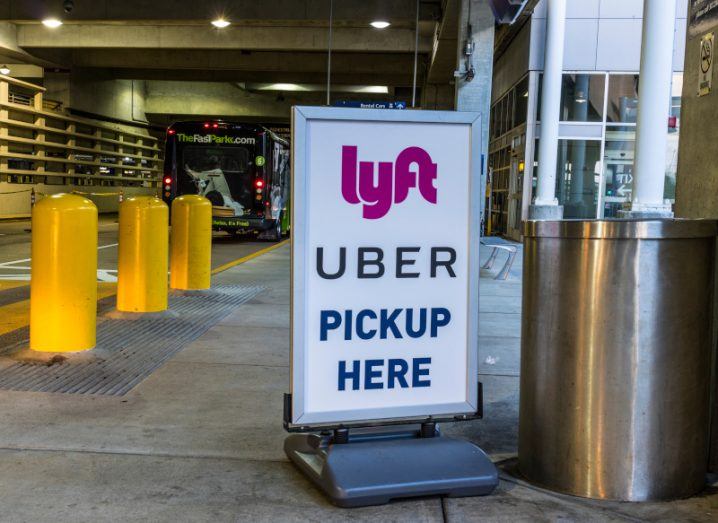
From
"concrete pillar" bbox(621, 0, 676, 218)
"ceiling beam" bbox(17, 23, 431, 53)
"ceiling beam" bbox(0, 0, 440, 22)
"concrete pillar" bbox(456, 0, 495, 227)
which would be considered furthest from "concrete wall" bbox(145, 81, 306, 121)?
"concrete pillar" bbox(621, 0, 676, 218)

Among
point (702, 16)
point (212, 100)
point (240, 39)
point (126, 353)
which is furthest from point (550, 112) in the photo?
point (212, 100)

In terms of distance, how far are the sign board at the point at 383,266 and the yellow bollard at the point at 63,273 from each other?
8.67 ft

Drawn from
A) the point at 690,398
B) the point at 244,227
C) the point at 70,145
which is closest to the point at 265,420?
the point at 690,398

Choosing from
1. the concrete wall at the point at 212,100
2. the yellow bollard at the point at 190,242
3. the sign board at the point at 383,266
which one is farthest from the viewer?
the concrete wall at the point at 212,100

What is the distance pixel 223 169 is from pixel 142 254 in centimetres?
1247

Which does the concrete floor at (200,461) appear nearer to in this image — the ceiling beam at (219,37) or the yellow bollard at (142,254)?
the yellow bollard at (142,254)

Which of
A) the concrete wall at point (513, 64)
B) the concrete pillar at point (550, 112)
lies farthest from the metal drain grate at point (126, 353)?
the concrete wall at point (513, 64)

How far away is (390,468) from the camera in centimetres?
339

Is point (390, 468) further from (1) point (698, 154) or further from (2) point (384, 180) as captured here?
(1) point (698, 154)

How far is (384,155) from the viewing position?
3527 mm

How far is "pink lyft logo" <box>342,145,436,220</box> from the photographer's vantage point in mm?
3510

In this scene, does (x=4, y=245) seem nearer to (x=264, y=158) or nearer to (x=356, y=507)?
(x=264, y=158)

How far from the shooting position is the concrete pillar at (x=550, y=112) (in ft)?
64.8

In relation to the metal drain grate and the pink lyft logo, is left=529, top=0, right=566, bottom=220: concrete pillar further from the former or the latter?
the pink lyft logo
